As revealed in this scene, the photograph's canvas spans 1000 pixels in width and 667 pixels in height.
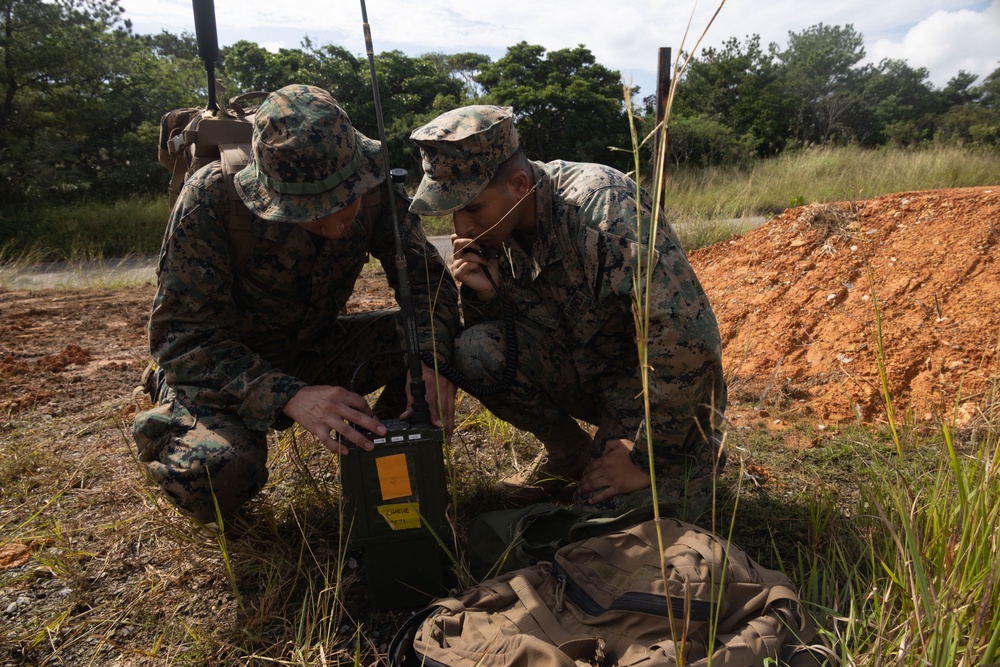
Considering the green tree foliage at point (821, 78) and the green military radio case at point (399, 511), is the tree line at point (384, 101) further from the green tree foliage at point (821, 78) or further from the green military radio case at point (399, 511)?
the green military radio case at point (399, 511)

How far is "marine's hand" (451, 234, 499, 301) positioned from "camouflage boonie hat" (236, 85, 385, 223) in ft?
1.34

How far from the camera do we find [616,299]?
215 cm

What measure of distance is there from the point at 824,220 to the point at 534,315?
293 cm

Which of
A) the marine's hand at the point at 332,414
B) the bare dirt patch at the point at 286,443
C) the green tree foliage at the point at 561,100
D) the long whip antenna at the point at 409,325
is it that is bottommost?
the bare dirt patch at the point at 286,443

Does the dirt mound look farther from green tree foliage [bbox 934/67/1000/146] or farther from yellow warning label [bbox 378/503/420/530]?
green tree foliage [bbox 934/67/1000/146]

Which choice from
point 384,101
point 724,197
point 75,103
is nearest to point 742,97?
point 384,101

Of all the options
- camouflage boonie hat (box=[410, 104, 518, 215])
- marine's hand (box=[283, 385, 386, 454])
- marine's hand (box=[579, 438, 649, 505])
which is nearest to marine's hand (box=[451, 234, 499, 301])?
camouflage boonie hat (box=[410, 104, 518, 215])

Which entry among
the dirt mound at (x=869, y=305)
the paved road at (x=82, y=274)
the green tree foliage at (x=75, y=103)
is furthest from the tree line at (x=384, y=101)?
the dirt mound at (x=869, y=305)

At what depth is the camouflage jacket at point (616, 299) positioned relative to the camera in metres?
1.99

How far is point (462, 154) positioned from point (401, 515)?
1117mm

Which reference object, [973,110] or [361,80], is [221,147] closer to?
[361,80]

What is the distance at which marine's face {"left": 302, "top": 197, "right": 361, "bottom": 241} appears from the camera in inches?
89.0

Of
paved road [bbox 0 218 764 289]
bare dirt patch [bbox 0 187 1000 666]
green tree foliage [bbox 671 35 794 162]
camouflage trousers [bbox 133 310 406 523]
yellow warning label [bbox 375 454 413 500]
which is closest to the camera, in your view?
yellow warning label [bbox 375 454 413 500]

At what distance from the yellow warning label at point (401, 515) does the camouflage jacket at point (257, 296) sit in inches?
21.5
